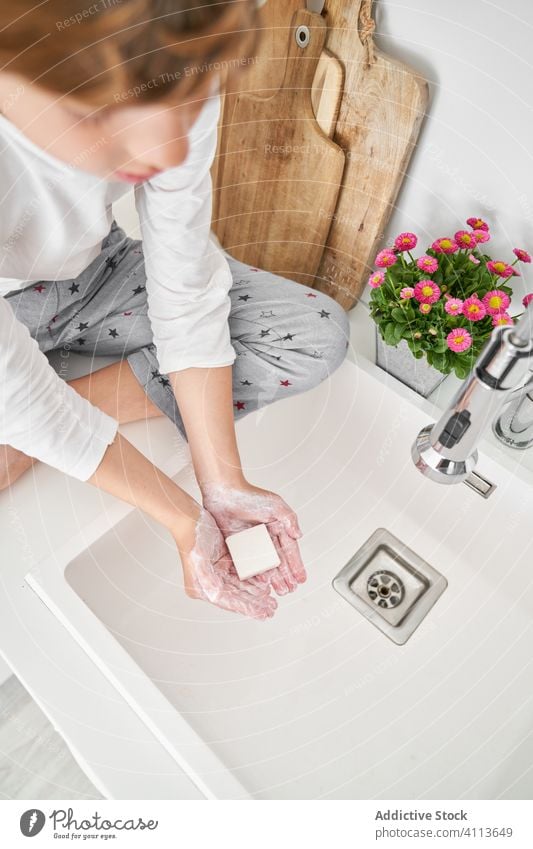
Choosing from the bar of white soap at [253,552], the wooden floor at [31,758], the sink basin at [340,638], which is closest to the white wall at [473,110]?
the sink basin at [340,638]

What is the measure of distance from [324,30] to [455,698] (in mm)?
828

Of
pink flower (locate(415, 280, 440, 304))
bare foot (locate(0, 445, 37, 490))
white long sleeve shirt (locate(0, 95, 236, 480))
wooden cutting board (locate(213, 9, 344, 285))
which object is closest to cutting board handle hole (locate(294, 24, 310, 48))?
wooden cutting board (locate(213, 9, 344, 285))

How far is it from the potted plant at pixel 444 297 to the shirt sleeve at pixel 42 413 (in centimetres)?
36

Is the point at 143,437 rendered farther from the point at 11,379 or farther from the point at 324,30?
the point at 324,30

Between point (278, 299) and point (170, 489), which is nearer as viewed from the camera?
point (170, 489)

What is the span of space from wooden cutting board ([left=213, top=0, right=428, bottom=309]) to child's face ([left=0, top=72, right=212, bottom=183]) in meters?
0.34

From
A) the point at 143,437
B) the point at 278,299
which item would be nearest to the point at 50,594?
the point at 143,437

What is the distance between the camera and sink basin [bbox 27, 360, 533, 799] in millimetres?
643

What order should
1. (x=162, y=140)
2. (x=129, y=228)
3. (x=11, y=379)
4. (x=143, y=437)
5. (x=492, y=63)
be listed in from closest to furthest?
(x=162, y=140) → (x=11, y=379) → (x=492, y=63) → (x=143, y=437) → (x=129, y=228)

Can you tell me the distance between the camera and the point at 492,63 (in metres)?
0.64

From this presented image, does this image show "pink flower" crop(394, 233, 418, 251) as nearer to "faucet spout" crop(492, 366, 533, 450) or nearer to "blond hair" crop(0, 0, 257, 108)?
"faucet spout" crop(492, 366, 533, 450)

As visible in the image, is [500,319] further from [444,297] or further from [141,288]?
[141,288]

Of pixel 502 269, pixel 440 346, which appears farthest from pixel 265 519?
pixel 502 269
